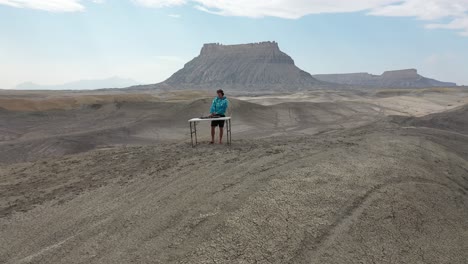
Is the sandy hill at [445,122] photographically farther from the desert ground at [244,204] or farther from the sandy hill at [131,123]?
the desert ground at [244,204]

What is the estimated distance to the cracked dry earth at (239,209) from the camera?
5.15 meters

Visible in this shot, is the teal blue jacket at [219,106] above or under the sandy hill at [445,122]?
above

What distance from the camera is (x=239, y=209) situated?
6.01 meters

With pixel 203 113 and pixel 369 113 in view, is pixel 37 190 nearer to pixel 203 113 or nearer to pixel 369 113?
pixel 203 113

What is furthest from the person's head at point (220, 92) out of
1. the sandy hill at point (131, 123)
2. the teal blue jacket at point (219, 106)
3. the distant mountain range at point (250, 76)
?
the distant mountain range at point (250, 76)

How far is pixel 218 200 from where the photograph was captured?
6.36 m

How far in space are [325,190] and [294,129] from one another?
493 inches

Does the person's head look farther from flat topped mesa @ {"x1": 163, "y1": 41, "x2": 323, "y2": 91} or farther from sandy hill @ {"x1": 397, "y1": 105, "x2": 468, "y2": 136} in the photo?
flat topped mesa @ {"x1": 163, "y1": 41, "x2": 323, "y2": 91}

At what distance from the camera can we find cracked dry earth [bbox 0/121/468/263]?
5152 millimetres

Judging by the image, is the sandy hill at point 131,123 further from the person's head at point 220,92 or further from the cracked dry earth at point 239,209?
the person's head at point 220,92

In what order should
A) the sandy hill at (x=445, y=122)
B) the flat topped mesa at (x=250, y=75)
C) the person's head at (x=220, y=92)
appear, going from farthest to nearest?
the flat topped mesa at (x=250, y=75)
the sandy hill at (x=445, y=122)
the person's head at (x=220, y=92)

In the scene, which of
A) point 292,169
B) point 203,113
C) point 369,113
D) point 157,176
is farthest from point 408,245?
point 369,113

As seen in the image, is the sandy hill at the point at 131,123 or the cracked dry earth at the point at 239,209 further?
the sandy hill at the point at 131,123

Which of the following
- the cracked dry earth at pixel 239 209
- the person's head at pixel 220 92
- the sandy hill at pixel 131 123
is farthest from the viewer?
the sandy hill at pixel 131 123
